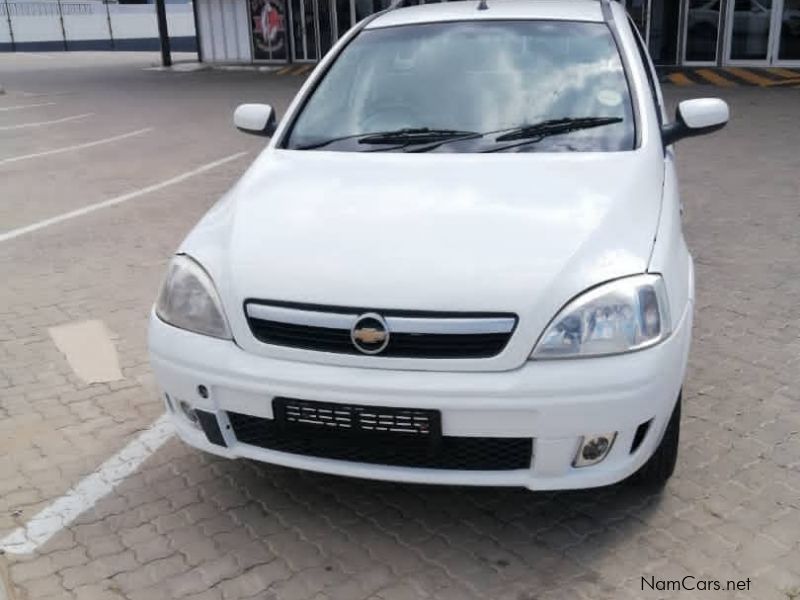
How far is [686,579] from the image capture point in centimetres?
262

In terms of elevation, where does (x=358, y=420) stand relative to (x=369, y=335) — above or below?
below

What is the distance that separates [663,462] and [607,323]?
732 millimetres

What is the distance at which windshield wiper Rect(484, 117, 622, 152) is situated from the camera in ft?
11.4

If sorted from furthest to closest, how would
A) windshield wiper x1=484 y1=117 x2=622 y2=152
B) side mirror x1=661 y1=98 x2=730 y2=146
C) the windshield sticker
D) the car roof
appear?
the car roof < side mirror x1=661 y1=98 x2=730 y2=146 < the windshield sticker < windshield wiper x1=484 y1=117 x2=622 y2=152

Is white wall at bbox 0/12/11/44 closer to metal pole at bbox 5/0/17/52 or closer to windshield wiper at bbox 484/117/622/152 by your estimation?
metal pole at bbox 5/0/17/52

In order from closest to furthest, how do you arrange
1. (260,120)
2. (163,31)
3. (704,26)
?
(260,120) → (704,26) → (163,31)

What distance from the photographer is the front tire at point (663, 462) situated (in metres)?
2.92

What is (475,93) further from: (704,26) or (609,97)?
(704,26)

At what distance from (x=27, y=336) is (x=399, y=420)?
3.20 metres

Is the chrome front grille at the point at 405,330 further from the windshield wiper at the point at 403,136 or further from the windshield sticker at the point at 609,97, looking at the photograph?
the windshield sticker at the point at 609,97

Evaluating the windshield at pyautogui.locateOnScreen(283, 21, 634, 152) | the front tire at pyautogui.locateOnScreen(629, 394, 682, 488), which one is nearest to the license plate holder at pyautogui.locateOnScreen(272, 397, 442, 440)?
the front tire at pyautogui.locateOnScreen(629, 394, 682, 488)

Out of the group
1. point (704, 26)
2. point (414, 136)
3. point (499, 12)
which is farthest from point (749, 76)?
point (414, 136)

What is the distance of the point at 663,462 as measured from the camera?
9.75 feet

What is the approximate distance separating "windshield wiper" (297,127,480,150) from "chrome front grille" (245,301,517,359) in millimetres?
1216
